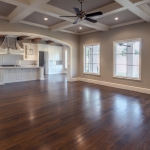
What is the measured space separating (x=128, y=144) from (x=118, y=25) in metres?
5.47

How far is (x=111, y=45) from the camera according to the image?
264 inches

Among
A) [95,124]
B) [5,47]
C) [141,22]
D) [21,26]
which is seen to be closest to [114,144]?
[95,124]

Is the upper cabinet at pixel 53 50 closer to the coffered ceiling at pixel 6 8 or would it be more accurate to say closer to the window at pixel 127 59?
the coffered ceiling at pixel 6 8

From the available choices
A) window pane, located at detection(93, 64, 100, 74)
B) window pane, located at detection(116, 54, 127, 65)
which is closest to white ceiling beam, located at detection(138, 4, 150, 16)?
window pane, located at detection(116, 54, 127, 65)

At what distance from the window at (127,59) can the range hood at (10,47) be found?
654 centimetres

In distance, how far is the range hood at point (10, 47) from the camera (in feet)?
28.5

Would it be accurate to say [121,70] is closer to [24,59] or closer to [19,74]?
[19,74]

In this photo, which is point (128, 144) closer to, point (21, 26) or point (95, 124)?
point (95, 124)

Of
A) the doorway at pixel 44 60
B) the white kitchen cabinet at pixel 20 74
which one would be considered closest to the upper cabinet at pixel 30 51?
the doorway at pixel 44 60

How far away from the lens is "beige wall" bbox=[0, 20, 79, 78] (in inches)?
218

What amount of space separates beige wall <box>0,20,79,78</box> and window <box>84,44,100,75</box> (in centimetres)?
62

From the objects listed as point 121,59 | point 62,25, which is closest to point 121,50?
point 121,59

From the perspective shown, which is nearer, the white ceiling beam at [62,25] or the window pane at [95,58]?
the white ceiling beam at [62,25]

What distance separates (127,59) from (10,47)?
25.2 ft
